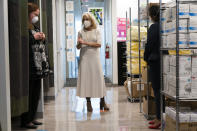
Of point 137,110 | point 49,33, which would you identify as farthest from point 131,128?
point 49,33

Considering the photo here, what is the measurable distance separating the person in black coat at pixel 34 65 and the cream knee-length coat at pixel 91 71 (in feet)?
3.06

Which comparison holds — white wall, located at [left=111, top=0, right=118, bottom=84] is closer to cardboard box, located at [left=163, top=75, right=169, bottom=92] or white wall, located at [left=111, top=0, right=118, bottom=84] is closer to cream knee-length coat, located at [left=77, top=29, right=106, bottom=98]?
cream knee-length coat, located at [left=77, top=29, right=106, bottom=98]

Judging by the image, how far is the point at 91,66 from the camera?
4.69 m

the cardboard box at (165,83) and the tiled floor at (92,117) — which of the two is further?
the tiled floor at (92,117)

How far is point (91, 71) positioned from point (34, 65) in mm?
1216

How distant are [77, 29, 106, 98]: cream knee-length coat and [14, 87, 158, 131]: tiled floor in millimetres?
339

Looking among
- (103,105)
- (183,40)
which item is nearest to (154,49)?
(183,40)

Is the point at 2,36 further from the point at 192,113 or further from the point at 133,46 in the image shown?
the point at 133,46

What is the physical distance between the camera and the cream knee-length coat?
4.69 metres

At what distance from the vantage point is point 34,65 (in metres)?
3.70

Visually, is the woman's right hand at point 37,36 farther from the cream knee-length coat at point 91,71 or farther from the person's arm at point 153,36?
the person's arm at point 153,36

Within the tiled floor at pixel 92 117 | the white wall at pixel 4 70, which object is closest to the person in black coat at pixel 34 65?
the tiled floor at pixel 92 117

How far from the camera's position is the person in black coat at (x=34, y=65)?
3697 millimetres

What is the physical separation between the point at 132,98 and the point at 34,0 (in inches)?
96.1
